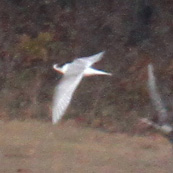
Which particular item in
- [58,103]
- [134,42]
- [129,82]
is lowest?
[58,103]

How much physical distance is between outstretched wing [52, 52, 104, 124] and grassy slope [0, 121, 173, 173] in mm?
662

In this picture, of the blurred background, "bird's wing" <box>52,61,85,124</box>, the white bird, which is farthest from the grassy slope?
the blurred background

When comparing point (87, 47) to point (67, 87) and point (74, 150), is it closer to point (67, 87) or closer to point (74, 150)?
point (74, 150)

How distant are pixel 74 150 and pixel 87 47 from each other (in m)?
2.97

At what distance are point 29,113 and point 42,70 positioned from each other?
1206 mm

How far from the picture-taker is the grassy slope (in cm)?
851

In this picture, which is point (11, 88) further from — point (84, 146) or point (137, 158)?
point (137, 158)

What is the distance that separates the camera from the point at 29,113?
11.0 m

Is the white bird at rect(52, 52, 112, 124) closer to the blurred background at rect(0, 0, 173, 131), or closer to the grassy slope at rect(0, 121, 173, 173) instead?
the grassy slope at rect(0, 121, 173, 173)

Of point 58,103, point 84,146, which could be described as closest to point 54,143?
point 84,146

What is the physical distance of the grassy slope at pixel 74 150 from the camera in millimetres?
8508

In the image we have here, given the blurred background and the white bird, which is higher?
the blurred background

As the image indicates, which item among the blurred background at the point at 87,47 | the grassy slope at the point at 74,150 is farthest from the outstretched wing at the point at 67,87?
the blurred background at the point at 87,47

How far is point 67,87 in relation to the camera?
316 inches
